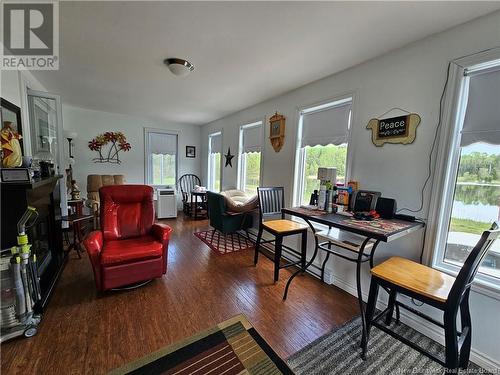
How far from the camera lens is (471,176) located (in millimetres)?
1596

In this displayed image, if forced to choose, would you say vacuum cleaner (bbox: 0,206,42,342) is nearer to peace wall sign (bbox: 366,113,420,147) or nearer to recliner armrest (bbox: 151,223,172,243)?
recliner armrest (bbox: 151,223,172,243)

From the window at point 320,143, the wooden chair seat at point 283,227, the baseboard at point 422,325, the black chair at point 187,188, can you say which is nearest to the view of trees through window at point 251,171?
the window at point 320,143

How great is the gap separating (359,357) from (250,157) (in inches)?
132

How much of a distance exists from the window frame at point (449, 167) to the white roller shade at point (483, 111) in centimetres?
4

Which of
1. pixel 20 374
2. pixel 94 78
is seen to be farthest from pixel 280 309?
pixel 94 78

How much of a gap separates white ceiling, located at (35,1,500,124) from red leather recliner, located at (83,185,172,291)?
1484 mm

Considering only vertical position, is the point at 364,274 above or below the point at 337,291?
above

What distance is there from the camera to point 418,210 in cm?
180

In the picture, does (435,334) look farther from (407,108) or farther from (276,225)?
(407,108)

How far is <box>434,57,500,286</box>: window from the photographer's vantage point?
148cm

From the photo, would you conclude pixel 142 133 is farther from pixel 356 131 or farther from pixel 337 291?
pixel 337 291

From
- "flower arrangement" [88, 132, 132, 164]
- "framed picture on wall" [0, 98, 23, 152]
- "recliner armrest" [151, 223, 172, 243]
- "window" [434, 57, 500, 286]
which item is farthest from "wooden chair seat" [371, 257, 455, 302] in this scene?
"flower arrangement" [88, 132, 132, 164]

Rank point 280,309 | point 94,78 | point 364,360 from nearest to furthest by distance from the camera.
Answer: point 364,360 → point 280,309 → point 94,78

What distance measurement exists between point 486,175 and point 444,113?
55 centimetres
